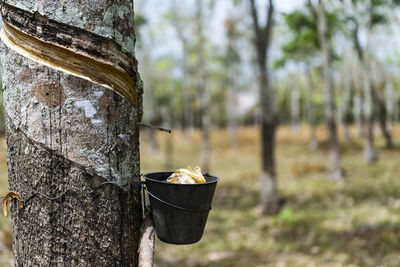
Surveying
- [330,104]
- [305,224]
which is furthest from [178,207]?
[330,104]

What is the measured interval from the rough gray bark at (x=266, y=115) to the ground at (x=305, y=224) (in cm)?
40

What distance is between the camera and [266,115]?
812 cm

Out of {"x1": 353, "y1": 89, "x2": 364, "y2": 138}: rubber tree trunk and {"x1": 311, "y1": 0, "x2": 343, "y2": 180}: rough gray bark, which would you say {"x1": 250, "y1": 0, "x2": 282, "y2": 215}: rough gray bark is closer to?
{"x1": 311, "y1": 0, "x2": 343, "y2": 180}: rough gray bark

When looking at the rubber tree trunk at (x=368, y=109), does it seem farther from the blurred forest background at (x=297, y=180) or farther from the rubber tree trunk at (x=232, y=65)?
the rubber tree trunk at (x=232, y=65)

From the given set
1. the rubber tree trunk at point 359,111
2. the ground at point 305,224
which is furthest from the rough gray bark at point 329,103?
the rubber tree trunk at point 359,111

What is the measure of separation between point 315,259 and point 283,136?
64.4 feet

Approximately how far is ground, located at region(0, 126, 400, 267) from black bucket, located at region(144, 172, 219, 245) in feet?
1.89

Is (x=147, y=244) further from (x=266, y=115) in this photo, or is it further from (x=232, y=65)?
(x=232, y=65)

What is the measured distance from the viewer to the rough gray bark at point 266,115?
8.01 m

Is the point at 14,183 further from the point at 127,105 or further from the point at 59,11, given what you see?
the point at 59,11

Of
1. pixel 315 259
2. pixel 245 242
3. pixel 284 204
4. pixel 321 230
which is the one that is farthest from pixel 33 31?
pixel 284 204

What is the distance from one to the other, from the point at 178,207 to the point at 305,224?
6479 mm

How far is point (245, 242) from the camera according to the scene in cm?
670

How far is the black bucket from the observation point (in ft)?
4.45
